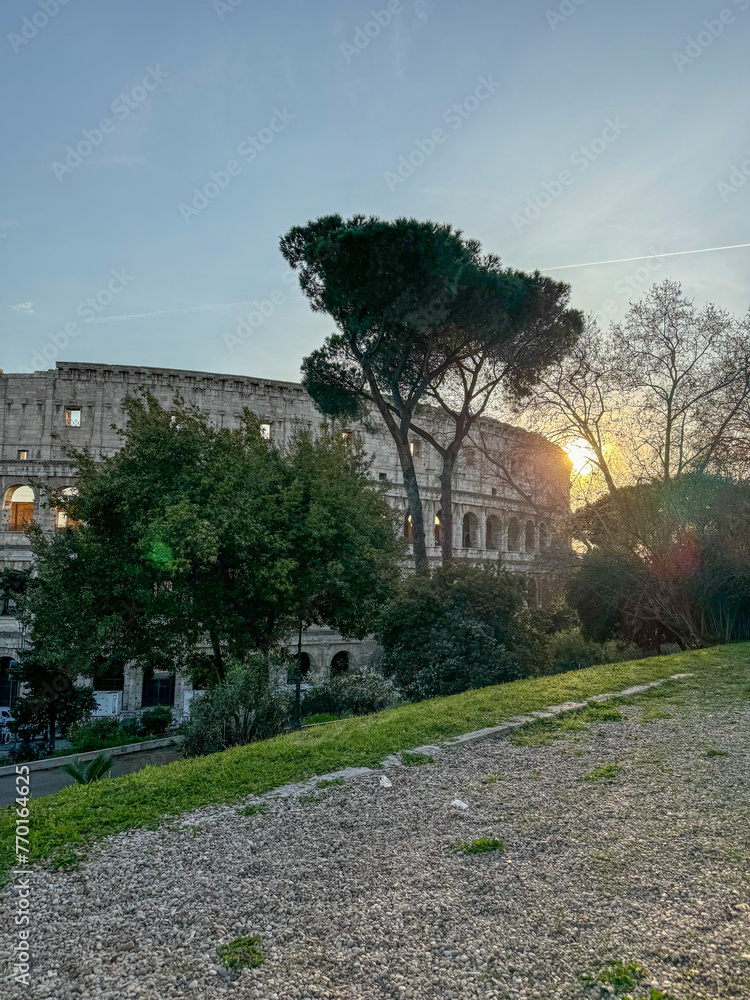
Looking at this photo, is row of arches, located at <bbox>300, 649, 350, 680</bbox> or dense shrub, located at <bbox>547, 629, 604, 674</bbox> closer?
dense shrub, located at <bbox>547, 629, 604, 674</bbox>

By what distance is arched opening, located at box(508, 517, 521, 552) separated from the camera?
134ft

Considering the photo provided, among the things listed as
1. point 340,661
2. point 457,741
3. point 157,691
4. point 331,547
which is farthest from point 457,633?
point 157,691

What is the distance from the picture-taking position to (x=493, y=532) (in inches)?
1588

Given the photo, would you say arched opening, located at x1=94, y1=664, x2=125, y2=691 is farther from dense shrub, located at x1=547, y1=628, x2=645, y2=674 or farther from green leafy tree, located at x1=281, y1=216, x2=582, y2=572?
→ dense shrub, located at x1=547, y1=628, x2=645, y2=674

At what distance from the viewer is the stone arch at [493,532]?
4000 centimetres

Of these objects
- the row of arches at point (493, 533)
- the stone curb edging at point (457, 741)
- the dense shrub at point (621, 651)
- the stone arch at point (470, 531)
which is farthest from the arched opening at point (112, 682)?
the stone curb edging at point (457, 741)

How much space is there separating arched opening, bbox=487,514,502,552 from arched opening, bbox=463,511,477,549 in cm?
134

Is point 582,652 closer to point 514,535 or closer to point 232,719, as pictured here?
point 232,719

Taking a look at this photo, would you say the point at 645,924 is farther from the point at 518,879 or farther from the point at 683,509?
the point at 683,509

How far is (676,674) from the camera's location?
10.0 meters

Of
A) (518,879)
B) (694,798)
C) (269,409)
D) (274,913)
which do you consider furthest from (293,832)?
(269,409)

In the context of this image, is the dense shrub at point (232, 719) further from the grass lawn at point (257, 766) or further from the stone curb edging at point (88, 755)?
the stone curb edging at point (88, 755)

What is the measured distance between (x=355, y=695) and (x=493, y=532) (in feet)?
93.0

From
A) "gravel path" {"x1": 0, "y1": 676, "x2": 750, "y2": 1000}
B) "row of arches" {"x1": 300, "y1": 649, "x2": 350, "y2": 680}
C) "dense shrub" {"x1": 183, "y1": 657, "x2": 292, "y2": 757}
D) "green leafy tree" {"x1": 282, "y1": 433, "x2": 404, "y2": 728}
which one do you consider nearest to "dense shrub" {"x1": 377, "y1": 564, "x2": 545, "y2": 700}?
A: "green leafy tree" {"x1": 282, "y1": 433, "x2": 404, "y2": 728}
